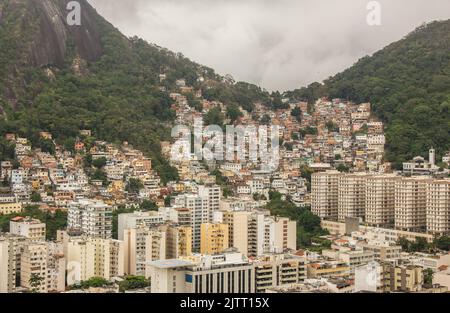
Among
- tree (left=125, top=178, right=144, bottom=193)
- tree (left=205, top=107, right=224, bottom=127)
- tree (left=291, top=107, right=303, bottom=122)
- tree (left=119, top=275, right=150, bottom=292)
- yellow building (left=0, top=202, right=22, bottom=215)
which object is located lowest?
tree (left=119, top=275, right=150, bottom=292)

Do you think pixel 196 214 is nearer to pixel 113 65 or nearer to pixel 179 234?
pixel 179 234

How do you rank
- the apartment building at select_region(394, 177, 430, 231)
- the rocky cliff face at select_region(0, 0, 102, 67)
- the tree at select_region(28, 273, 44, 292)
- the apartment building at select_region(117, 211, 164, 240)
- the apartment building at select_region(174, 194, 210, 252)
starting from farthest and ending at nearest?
the rocky cliff face at select_region(0, 0, 102, 67)
the apartment building at select_region(394, 177, 430, 231)
the apartment building at select_region(174, 194, 210, 252)
the apartment building at select_region(117, 211, 164, 240)
the tree at select_region(28, 273, 44, 292)

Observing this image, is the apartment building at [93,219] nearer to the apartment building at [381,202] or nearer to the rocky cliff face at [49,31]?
the apartment building at [381,202]

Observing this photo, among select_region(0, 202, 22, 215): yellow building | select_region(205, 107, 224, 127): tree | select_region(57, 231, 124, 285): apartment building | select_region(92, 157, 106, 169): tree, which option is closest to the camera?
select_region(57, 231, 124, 285): apartment building

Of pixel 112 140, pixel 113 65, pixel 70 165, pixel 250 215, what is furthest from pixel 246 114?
pixel 250 215

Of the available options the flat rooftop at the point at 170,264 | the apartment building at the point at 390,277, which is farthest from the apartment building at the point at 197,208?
the flat rooftop at the point at 170,264

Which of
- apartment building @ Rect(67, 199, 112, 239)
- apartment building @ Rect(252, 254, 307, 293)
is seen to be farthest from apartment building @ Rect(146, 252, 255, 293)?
apartment building @ Rect(67, 199, 112, 239)

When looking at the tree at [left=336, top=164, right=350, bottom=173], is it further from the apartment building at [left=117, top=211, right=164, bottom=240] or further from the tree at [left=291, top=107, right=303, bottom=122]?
the apartment building at [left=117, top=211, right=164, bottom=240]

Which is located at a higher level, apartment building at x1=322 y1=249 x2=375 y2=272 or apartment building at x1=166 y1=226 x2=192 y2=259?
apartment building at x1=166 y1=226 x2=192 y2=259
